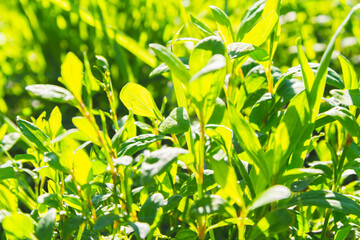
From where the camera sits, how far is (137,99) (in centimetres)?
63

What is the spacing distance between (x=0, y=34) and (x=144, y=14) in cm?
86

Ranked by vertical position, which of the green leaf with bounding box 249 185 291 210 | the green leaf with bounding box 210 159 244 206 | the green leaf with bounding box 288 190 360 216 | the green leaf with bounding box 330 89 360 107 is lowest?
the green leaf with bounding box 288 190 360 216

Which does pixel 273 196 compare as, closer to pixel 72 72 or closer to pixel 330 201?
pixel 330 201

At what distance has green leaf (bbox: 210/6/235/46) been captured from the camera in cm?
68

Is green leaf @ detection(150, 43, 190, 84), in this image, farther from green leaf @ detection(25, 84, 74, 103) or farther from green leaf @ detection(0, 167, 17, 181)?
green leaf @ detection(0, 167, 17, 181)

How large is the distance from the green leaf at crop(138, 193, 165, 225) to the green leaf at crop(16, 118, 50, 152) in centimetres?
20

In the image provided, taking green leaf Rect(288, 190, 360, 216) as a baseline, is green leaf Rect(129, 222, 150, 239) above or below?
above

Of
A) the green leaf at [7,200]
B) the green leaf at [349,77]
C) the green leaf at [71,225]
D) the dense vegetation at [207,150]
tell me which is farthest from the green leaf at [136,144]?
the green leaf at [349,77]

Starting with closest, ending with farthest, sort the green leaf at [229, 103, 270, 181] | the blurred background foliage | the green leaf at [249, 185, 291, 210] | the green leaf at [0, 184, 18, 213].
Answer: the green leaf at [249, 185, 291, 210]
the green leaf at [229, 103, 270, 181]
the green leaf at [0, 184, 18, 213]
the blurred background foliage

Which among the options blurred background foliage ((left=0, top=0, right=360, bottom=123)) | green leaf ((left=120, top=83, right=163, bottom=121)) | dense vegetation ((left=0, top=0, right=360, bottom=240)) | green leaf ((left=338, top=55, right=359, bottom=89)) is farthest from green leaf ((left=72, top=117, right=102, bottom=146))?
blurred background foliage ((left=0, top=0, right=360, bottom=123))

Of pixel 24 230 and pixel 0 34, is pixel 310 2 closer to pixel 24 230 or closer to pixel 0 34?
pixel 0 34

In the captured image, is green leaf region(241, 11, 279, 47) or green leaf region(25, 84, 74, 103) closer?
green leaf region(25, 84, 74, 103)

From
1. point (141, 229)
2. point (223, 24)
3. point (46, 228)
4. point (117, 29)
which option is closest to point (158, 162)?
point (141, 229)

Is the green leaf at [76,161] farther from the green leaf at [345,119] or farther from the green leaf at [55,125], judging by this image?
the green leaf at [345,119]
